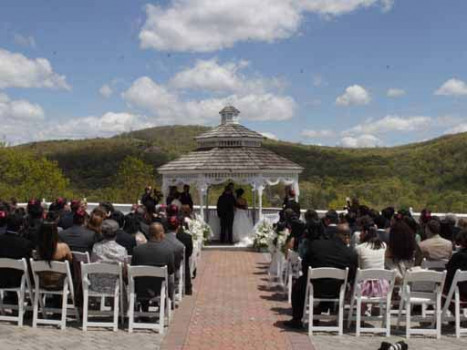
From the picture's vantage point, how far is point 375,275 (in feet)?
29.5

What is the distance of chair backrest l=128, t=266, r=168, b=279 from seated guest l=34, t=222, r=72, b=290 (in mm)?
1096

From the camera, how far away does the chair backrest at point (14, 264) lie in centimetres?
925

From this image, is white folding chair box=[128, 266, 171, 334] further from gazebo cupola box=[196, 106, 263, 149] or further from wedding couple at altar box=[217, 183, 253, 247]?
gazebo cupola box=[196, 106, 263, 149]

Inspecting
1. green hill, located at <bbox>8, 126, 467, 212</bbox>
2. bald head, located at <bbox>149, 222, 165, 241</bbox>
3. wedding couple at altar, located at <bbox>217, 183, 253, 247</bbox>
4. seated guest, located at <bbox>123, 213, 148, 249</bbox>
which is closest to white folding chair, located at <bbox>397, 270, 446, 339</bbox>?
bald head, located at <bbox>149, 222, 165, 241</bbox>

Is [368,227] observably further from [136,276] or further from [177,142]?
[177,142]

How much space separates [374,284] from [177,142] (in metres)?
92.8

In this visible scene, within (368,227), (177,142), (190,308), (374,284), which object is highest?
(177,142)

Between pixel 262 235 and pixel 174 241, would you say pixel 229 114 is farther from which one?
pixel 174 241

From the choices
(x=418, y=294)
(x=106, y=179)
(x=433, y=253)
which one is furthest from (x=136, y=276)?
(x=106, y=179)

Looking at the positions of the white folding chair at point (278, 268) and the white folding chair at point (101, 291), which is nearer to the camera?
the white folding chair at point (101, 291)

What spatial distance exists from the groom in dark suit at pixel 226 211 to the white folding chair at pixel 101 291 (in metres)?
11.6

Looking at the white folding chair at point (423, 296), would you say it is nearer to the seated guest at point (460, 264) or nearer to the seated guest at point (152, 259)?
the seated guest at point (460, 264)

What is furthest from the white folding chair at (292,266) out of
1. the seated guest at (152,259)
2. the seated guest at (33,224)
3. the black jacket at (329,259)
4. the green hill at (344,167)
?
the green hill at (344,167)

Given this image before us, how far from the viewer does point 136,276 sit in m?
9.19
